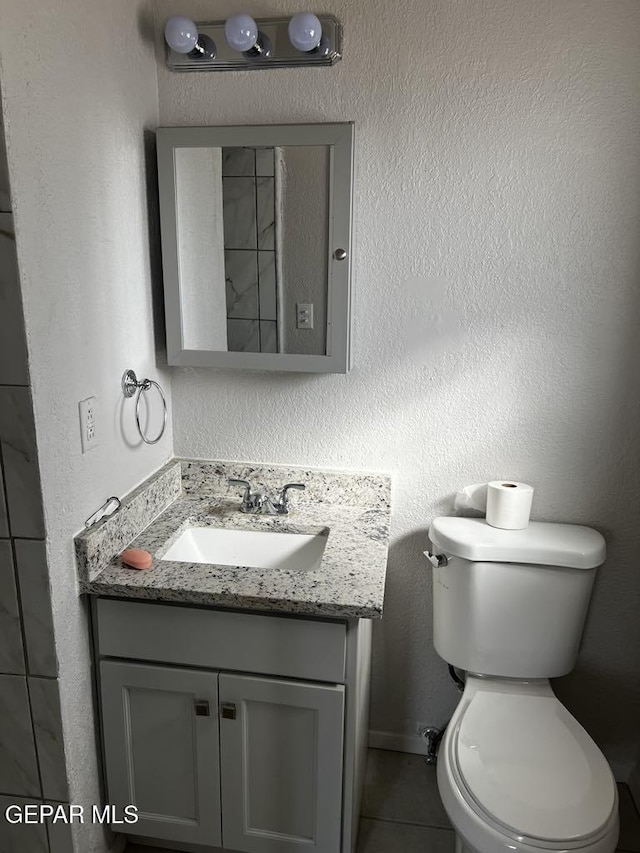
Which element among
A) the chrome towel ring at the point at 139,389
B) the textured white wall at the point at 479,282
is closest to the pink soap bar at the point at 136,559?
the chrome towel ring at the point at 139,389

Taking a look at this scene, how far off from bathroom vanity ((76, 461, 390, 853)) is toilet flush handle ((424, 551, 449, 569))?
19cm

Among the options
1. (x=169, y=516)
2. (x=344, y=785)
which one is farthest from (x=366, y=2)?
(x=344, y=785)

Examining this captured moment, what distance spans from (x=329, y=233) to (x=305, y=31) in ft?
1.47

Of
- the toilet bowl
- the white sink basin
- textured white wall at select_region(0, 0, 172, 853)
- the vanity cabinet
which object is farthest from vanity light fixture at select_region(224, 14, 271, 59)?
the toilet bowl

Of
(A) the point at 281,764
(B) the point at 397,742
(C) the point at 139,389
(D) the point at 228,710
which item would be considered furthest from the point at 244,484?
(B) the point at 397,742

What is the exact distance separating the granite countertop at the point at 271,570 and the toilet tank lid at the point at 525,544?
0.17m

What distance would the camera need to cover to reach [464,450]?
5.99 ft

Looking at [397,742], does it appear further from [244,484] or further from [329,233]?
[329,233]

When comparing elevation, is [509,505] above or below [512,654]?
above

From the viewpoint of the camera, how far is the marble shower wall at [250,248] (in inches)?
65.7

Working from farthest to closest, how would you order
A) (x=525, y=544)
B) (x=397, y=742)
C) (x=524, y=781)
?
(x=397, y=742)
(x=525, y=544)
(x=524, y=781)

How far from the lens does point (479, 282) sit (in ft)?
5.63

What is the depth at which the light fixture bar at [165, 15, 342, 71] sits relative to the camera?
1.63 metres

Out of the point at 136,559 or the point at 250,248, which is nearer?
the point at 136,559
